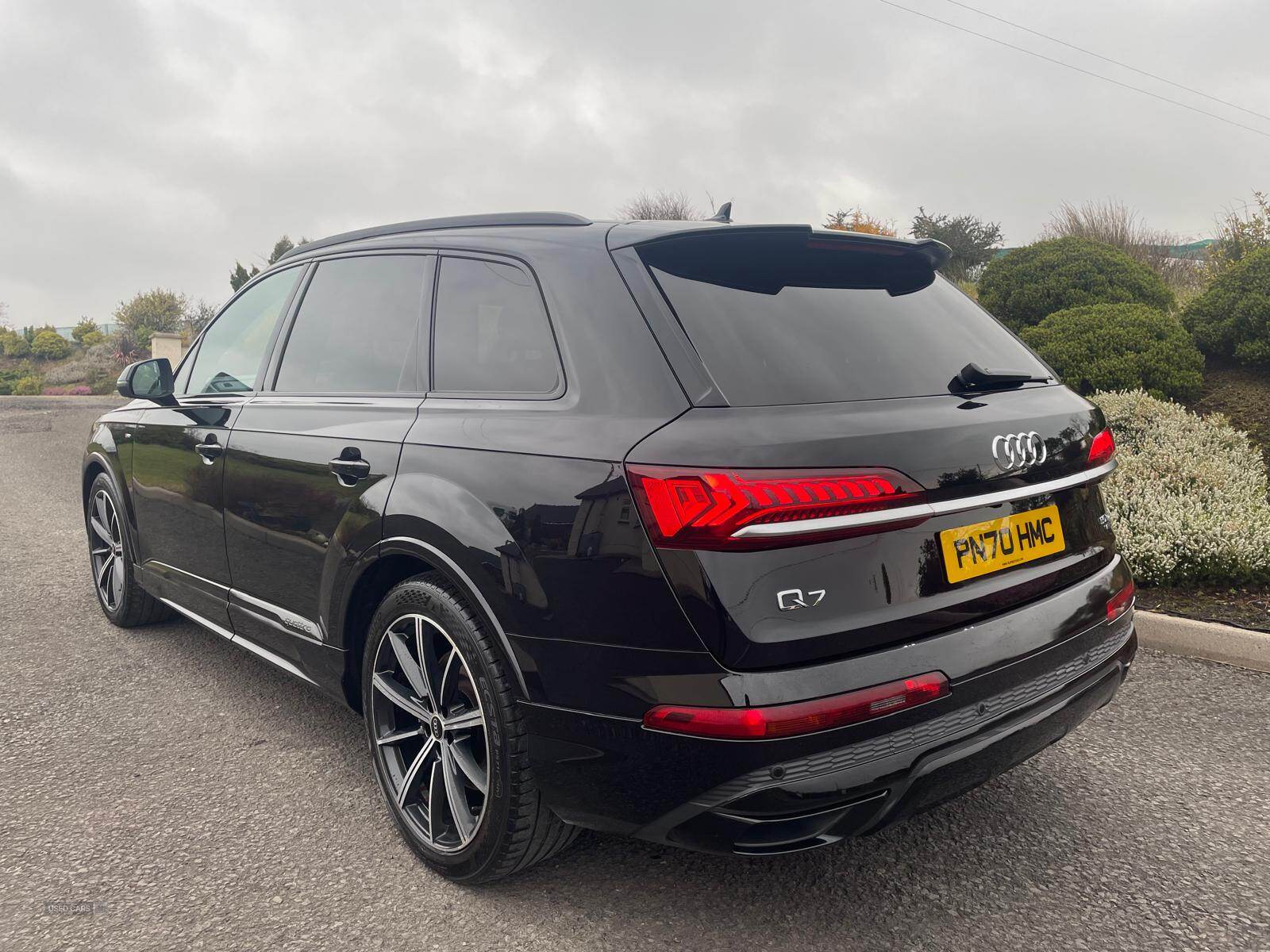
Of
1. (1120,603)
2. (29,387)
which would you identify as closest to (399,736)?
(1120,603)

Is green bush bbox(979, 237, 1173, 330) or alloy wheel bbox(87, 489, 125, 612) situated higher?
green bush bbox(979, 237, 1173, 330)

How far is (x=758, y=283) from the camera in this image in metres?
2.36

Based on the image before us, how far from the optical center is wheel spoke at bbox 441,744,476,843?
8.19ft

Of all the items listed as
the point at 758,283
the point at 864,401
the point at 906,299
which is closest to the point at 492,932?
the point at 864,401

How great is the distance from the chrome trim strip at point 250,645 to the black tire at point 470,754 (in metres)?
0.56

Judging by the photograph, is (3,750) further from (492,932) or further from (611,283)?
(611,283)

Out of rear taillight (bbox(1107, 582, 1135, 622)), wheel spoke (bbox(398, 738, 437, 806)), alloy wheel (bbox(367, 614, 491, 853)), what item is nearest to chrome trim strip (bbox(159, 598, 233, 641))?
alloy wheel (bbox(367, 614, 491, 853))

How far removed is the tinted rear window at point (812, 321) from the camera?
2145mm

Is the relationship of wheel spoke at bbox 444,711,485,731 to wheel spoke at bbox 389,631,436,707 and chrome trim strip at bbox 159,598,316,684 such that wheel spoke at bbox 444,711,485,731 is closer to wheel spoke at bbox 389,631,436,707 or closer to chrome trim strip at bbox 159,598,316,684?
wheel spoke at bbox 389,631,436,707

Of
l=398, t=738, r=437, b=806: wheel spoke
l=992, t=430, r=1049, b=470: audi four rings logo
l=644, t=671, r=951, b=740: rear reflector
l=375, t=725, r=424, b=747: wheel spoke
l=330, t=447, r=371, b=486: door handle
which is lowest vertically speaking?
l=398, t=738, r=437, b=806: wheel spoke

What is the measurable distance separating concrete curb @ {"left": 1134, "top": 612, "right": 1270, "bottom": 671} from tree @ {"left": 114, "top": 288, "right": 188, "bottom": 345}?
35.0 m

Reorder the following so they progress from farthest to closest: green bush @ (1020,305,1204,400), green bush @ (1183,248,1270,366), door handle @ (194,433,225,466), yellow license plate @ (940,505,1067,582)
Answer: green bush @ (1183,248,1270,366), green bush @ (1020,305,1204,400), door handle @ (194,433,225,466), yellow license plate @ (940,505,1067,582)

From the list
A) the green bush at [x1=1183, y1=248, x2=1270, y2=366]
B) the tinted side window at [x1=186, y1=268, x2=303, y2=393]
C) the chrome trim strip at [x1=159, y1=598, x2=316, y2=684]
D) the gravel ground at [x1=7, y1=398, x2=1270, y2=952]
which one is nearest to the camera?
the gravel ground at [x1=7, y1=398, x2=1270, y2=952]

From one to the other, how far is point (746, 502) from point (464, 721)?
41.6 inches
